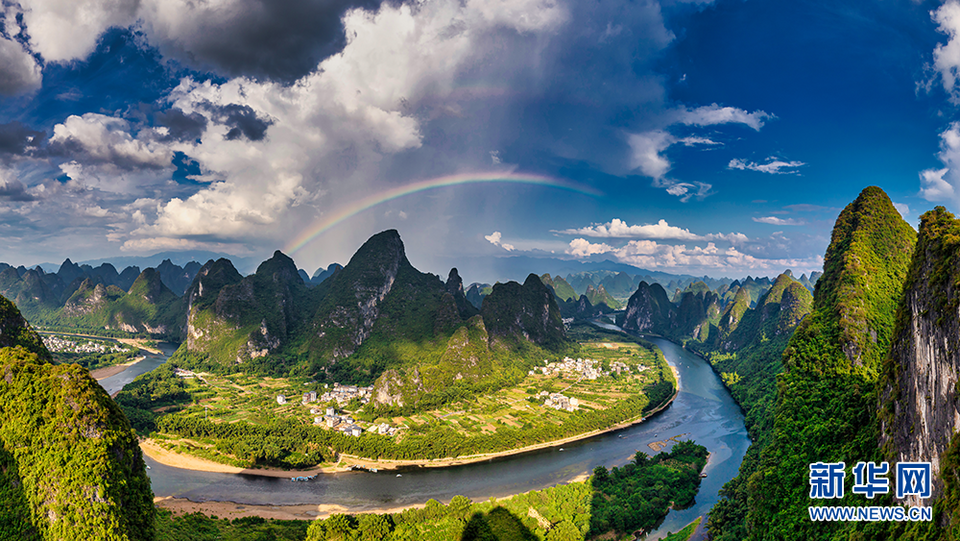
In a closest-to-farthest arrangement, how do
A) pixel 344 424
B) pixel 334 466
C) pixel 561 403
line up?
1. pixel 334 466
2. pixel 344 424
3. pixel 561 403

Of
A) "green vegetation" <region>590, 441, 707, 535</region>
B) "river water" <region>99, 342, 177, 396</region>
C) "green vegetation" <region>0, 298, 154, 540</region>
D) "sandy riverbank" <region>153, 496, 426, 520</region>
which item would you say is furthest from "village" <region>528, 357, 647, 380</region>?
"river water" <region>99, 342, 177, 396</region>

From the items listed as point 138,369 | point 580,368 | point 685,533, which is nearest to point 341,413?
point 685,533

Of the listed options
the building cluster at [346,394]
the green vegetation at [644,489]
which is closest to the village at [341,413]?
the building cluster at [346,394]

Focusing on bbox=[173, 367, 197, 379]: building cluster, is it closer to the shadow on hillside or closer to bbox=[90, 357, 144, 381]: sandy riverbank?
bbox=[90, 357, 144, 381]: sandy riverbank

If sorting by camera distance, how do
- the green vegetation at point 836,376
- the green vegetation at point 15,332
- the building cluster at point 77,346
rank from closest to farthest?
the green vegetation at point 836,376
the green vegetation at point 15,332
the building cluster at point 77,346

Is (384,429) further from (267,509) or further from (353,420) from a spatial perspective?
(267,509)

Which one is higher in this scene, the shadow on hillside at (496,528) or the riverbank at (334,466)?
the shadow on hillside at (496,528)

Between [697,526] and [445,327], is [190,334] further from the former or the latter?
[697,526]

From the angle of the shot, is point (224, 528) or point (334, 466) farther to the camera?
point (334, 466)

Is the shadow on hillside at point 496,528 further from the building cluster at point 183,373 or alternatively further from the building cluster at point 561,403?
the building cluster at point 183,373
